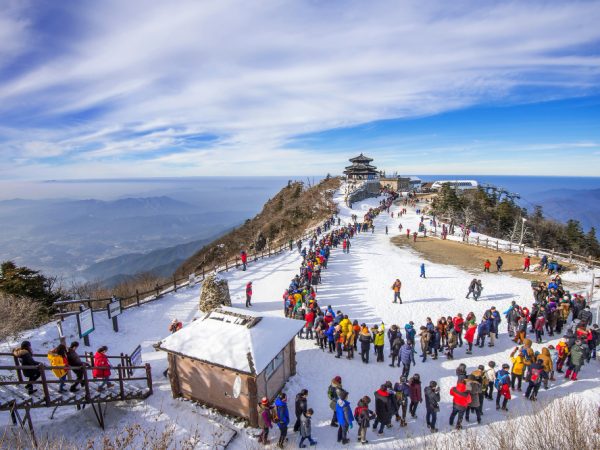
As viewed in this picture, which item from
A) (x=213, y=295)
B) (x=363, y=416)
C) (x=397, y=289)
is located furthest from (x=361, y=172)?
(x=363, y=416)

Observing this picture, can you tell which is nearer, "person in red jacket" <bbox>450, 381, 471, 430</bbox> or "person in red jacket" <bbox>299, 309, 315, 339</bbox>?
"person in red jacket" <bbox>450, 381, 471, 430</bbox>

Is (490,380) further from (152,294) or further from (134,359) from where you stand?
(152,294)

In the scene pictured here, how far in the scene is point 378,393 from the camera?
7871mm

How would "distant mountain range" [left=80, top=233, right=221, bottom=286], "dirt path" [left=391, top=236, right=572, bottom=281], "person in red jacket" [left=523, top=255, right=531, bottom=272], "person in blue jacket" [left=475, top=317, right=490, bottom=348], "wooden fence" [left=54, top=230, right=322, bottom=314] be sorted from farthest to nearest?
1. "distant mountain range" [left=80, top=233, right=221, bottom=286]
2. "dirt path" [left=391, top=236, right=572, bottom=281]
3. "person in red jacket" [left=523, top=255, right=531, bottom=272]
4. "wooden fence" [left=54, top=230, right=322, bottom=314]
5. "person in blue jacket" [left=475, top=317, right=490, bottom=348]

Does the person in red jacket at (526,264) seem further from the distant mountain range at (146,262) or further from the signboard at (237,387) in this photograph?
the distant mountain range at (146,262)

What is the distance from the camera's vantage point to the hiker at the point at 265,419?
25.7 feet

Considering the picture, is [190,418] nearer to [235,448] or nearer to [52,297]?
[235,448]

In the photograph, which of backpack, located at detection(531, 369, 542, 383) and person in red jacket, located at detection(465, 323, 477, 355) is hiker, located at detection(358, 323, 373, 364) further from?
backpack, located at detection(531, 369, 542, 383)

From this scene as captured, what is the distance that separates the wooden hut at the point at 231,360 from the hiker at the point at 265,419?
0.58 metres

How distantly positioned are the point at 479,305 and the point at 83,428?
666 inches

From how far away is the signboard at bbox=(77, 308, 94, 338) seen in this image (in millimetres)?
12117

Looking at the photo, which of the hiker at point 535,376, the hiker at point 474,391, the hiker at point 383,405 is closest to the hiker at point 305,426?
the hiker at point 383,405

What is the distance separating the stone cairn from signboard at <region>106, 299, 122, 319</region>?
3.53 metres

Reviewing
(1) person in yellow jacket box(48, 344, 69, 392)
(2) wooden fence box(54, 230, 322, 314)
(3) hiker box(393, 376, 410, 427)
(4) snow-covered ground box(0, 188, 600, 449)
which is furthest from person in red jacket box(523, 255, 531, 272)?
(1) person in yellow jacket box(48, 344, 69, 392)
